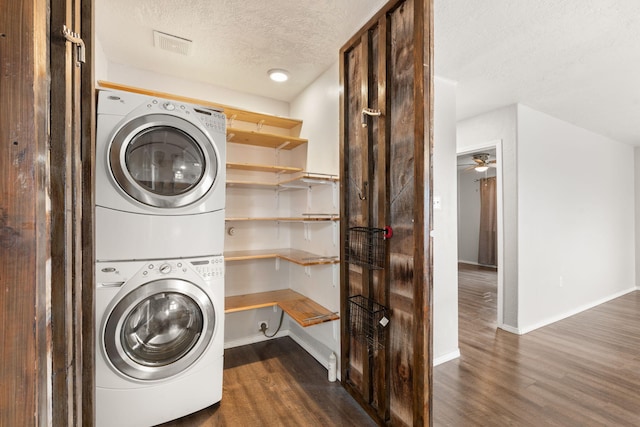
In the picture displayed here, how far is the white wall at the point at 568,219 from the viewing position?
3.10 m

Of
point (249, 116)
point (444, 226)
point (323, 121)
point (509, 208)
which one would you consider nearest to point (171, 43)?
point (249, 116)

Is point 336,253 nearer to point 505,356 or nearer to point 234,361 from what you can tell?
point 234,361

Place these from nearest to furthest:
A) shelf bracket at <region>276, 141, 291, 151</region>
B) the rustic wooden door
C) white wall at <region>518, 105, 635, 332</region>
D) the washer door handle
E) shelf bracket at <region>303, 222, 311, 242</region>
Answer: the rustic wooden door, the washer door handle, shelf bracket at <region>303, 222, 311, 242</region>, shelf bracket at <region>276, 141, 291, 151</region>, white wall at <region>518, 105, 635, 332</region>

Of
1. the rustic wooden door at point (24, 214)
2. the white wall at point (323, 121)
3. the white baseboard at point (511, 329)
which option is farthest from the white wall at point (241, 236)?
the white baseboard at point (511, 329)

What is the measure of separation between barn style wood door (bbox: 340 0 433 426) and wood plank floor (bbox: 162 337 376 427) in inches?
5.6

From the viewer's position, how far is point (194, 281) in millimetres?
1716

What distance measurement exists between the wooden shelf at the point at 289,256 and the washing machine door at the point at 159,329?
22.8 inches

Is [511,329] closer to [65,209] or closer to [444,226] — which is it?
[444,226]

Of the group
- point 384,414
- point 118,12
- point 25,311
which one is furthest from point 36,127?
point 384,414

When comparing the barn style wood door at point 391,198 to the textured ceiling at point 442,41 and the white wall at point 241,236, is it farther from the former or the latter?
the white wall at point 241,236

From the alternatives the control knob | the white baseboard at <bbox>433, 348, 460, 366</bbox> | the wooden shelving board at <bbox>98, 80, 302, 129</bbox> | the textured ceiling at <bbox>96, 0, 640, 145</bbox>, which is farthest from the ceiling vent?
the white baseboard at <bbox>433, 348, 460, 366</bbox>

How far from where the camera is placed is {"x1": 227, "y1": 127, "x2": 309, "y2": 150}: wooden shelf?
8.18ft

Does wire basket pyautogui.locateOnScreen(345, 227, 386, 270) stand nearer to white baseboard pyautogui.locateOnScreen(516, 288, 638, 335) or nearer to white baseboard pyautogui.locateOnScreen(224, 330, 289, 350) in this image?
white baseboard pyautogui.locateOnScreen(224, 330, 289, 350)

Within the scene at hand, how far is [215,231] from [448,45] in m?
2.07
